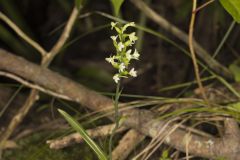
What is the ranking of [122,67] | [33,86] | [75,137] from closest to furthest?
[122,67] < [75,137] < [33,86]

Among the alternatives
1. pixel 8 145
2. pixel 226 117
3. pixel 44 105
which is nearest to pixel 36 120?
pixel 44 105

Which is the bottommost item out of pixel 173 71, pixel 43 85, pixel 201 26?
pixel 173 71

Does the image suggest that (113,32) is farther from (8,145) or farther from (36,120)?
(8,145)

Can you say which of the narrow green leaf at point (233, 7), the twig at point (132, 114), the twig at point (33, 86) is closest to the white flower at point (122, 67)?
the narrow green leaf at point (233, 7)

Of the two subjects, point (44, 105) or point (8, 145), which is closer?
point (8, 145)

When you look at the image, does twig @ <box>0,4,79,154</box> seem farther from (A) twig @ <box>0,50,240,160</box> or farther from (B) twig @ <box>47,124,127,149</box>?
(B) twig @ <box>47,124,127,149</box>

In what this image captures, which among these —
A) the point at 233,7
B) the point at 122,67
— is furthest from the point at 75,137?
the point at 233,7

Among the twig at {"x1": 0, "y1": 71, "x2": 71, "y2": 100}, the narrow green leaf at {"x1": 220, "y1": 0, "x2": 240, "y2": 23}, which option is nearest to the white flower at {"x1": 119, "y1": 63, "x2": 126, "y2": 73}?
the narrow green leaf at {"x1": 220, "y1": 0, "x2": 240, "y2": 23}

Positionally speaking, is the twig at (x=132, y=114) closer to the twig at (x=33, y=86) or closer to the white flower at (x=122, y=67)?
the twig at (x=33, y=86)

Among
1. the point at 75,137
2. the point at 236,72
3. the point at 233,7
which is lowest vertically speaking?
the point at 236,72

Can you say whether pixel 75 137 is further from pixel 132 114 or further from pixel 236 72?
pixel 236 72

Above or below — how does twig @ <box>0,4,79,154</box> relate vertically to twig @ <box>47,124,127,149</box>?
above
